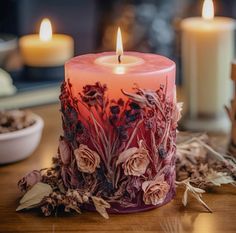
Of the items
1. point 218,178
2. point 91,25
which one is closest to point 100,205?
point 218,178

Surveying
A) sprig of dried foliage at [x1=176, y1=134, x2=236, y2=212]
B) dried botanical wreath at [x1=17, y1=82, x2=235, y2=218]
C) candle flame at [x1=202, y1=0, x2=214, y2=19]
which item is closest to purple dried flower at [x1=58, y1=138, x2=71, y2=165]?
dried botanical wreath at [x1=17, y1=82, x2=235, y2=218]

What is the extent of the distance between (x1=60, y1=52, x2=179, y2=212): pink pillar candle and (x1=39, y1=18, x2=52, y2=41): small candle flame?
550 mm

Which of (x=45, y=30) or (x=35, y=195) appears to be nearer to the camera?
(x=35, y=195)

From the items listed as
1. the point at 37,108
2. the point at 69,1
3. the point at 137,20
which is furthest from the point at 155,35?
the point at 69,1

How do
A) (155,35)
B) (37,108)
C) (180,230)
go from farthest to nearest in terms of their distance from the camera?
1. (155,35)
2. (37,108)
3. (180,230)

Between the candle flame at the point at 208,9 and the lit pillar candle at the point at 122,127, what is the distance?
1.18 feet

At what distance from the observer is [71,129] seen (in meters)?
0.72

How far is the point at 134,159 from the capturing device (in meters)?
0.70

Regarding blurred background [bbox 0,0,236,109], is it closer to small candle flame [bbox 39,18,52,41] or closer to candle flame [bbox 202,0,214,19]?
small candle flame [bbox 39,18,52,41]

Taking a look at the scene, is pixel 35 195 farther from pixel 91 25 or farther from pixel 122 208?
pixel 91 25

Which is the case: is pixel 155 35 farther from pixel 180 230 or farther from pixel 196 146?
pixel 180 230

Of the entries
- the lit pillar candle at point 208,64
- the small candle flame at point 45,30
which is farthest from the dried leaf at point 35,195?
the small candle flame at point 45,30

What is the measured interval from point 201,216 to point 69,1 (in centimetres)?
214

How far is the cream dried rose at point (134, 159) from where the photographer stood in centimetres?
70
